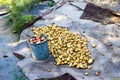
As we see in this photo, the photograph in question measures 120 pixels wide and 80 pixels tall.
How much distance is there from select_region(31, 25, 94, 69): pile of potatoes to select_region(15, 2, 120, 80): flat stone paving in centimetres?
9

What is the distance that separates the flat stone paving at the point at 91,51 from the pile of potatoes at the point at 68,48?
92 millimetres

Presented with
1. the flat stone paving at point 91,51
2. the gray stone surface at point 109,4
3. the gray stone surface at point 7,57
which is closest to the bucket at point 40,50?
the flat stone paving at point 91,51

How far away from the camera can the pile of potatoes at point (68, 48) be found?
4.66m

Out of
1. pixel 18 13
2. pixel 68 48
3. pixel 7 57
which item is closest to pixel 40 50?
pixel 68 48

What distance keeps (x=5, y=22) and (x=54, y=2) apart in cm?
134

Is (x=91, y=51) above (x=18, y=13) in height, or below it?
above

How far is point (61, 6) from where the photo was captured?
21.7ft

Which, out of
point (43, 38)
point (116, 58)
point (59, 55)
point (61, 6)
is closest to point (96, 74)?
point (116, 58)

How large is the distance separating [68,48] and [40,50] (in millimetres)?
510

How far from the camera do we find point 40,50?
4.83 m

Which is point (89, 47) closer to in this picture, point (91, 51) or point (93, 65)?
point (91, 51)

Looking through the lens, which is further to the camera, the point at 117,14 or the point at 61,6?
the point at 61,6

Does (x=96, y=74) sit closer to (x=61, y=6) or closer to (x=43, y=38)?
(x=43, y=38)

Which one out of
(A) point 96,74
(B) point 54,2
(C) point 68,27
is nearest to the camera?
(A) point 96,74
